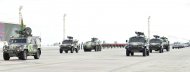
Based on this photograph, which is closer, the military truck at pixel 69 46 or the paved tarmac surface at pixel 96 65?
the paved tarmac surface at pixel 96 65

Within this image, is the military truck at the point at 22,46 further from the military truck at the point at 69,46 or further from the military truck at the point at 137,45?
the military truck at the point at 69,46

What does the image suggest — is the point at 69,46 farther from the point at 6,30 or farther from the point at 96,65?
the point at 6,30

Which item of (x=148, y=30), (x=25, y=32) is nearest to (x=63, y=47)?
(x=25, y=32)

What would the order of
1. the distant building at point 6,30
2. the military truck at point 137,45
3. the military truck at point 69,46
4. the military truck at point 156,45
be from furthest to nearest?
the distant building at point 6,30 → the military truck at point 156,45 → the military truck at point 69,46 → the military truck at point 137,45

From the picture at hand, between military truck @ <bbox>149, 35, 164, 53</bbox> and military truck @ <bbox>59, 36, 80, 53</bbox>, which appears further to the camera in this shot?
military truck @ <bbox>149, 35, 164, 53</bbox>

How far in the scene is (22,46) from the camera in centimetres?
3744

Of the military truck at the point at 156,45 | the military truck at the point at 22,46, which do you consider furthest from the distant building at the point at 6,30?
the military truck at the point at 22,46

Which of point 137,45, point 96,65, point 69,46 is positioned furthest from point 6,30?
point 96,65

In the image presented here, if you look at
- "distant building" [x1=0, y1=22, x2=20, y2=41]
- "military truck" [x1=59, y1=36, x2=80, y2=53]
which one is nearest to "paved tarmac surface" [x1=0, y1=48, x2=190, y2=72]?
"military truck" [x1=59, y1=36, x2=80, y2=53]

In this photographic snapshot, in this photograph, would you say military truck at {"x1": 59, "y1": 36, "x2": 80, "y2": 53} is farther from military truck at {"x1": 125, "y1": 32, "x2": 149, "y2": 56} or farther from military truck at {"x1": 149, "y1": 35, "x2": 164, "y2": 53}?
military truck at {"x1": 125, "y1": 32, "x2": 149, "y2": 56}

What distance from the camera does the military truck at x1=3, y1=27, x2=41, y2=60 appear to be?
3722 centimetres

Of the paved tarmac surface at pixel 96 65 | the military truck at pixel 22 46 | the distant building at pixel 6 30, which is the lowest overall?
the paved tarmac surface at pixel 96 65

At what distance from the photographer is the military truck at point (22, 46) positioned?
122 ft

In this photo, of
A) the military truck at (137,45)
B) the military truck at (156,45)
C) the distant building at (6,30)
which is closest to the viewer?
the military truck at (137,45)
